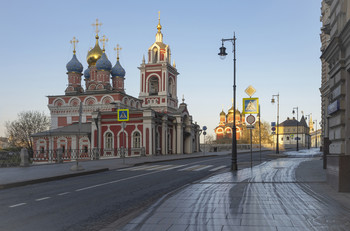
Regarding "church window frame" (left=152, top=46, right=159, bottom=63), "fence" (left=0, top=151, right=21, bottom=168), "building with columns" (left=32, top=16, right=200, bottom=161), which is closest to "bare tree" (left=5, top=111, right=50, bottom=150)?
"building with columns" (left=32, top=16, right=200, bottom=161)

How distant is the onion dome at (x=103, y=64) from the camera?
5891cm

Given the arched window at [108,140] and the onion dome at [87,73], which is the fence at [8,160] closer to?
the arched window at [108,140]

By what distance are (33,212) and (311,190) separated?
23.6 feet

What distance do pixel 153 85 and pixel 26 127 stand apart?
2489 centimetres

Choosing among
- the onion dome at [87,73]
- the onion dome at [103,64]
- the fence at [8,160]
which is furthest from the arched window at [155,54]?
the fence at [8,160]

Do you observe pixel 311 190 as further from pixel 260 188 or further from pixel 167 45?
pixel 167 45

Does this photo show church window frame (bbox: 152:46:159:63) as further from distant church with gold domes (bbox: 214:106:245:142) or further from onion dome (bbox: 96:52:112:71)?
distant church with gold domes (bbox: 214:106:245:142)

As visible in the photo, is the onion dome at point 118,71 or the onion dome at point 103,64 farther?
the onion dome at point 118,71

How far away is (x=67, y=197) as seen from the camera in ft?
31.9

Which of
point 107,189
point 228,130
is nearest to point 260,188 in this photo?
point 107,189

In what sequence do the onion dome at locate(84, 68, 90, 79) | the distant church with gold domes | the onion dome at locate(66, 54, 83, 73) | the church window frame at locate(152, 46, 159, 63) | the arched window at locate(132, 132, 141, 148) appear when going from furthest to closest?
the distant church with gold domes
the onion dome at locate(84, 68, 90, 79)
the church window frame at locate(152, 46, 159, 63)
the onion dome at locate(66, 54, 83, 73)
the arched window at locate(132, 132, 141, 148)

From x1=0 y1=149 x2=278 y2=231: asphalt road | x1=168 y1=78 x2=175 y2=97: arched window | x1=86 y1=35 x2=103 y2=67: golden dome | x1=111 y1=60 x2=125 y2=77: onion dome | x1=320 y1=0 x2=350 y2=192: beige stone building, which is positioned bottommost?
x1=0 y1=149 x2=278 y2=231: asphalt road

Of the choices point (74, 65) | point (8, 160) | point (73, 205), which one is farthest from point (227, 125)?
point (73, 205)

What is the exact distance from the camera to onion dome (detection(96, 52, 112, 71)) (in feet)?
193
